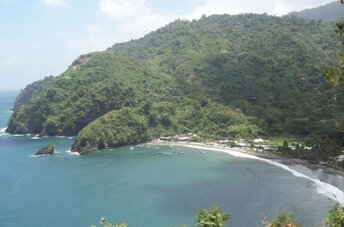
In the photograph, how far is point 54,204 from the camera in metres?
80.1

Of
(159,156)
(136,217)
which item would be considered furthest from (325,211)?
(159,156)

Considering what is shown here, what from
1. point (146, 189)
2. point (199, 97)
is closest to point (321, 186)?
point (146, 189)

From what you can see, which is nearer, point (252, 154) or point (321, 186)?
point (321, 186)

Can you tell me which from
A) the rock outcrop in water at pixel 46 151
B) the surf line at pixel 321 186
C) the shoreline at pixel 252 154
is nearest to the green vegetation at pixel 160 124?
the rock outcrop in water at pixel 46 151

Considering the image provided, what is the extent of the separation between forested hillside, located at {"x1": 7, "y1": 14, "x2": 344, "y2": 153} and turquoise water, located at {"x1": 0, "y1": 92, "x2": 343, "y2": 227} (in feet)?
67.4

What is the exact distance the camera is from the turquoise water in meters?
71.1

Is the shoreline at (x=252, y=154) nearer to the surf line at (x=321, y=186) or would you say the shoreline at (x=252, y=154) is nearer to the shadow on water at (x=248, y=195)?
the surf line at (x=321, y=186)

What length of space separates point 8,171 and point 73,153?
21031 millimetres

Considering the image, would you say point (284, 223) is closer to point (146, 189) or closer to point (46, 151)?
point (146, 189)

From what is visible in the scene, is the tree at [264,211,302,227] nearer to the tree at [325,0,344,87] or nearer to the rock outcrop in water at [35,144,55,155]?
the tree at [325,0,344,87]

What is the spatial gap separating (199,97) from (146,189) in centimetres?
7800

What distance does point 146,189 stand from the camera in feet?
285

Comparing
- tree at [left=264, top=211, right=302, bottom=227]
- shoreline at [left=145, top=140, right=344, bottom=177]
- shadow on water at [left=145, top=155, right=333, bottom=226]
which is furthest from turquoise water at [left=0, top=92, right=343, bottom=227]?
tree at [left=264, top=211, right=302, bottom=227]

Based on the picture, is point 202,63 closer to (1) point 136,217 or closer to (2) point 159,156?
(2) point 159,156
